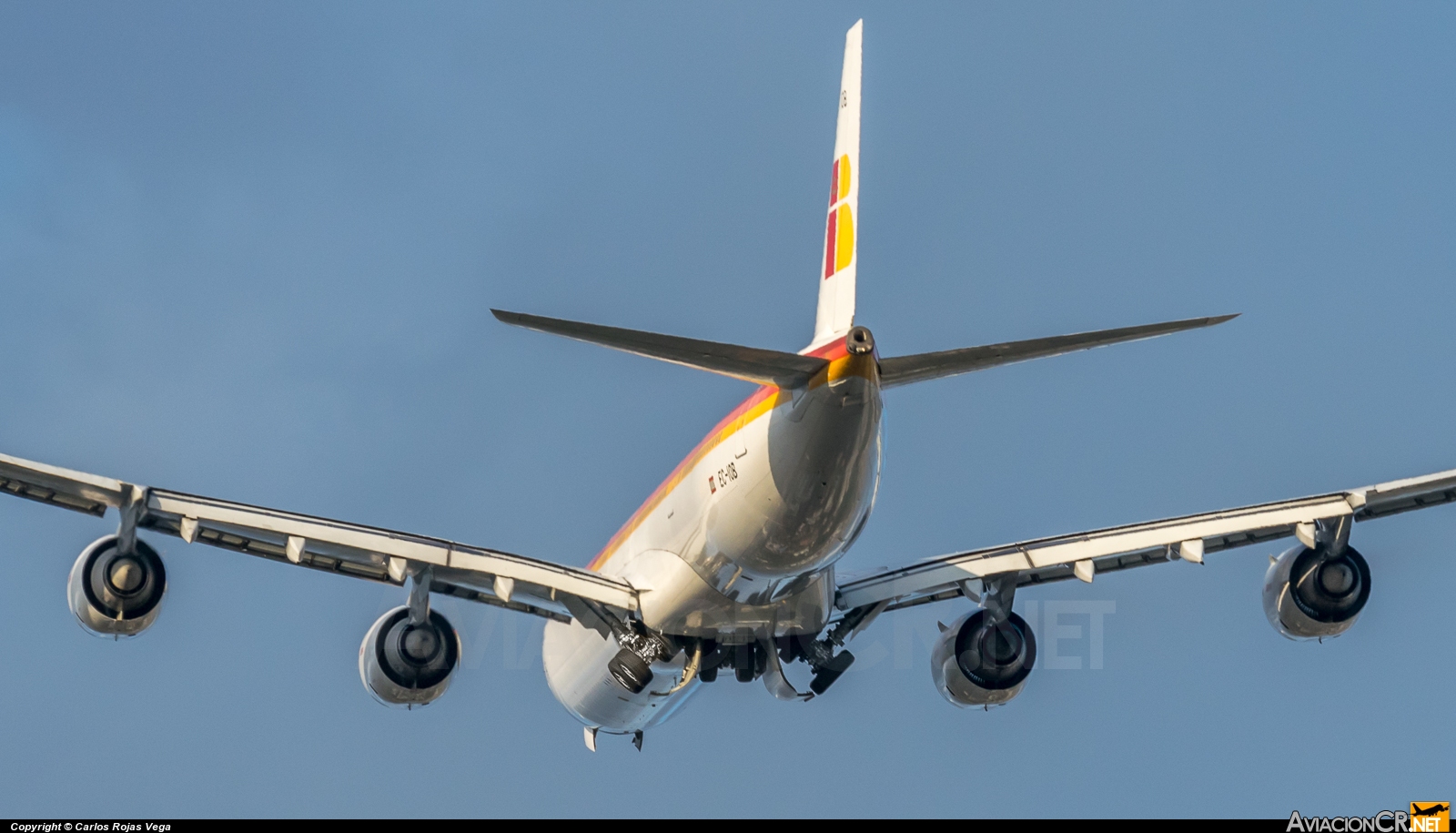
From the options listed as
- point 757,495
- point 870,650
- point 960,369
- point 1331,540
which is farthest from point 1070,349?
point 870,650

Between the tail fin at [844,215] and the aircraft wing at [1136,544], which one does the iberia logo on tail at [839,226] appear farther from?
the aircraft wing at [1136,544]

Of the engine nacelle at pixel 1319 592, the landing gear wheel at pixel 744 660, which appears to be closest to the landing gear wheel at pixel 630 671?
the landing gear wheel at pixel 744 660

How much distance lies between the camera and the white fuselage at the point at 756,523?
18156 millimetres

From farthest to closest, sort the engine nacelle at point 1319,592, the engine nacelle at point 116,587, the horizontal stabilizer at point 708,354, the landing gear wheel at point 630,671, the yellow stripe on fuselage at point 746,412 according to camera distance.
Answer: the landing gear wheel at point 630,671 < the engine nacelle at point 1319,592 < the engine nacelle at point 116,587 < the yellow stripe on fuselage at point 746,412 < the horizontal stabilizer at point 708,354

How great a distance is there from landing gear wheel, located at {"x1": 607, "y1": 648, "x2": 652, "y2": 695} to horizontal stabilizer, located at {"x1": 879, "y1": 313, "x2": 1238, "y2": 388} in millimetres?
8087

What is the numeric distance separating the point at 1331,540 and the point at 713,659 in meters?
9.51

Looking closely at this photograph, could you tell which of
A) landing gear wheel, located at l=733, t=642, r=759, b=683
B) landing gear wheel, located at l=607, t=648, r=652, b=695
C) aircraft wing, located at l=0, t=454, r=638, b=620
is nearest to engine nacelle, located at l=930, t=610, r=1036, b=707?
landing gear wheel, located at l=733, t=642, r=759, b=683

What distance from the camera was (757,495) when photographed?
19469 millimetres

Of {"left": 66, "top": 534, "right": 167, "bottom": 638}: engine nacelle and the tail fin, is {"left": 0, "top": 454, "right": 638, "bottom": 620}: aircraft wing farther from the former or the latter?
the tail fin

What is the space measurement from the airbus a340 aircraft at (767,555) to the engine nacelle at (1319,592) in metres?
0.03

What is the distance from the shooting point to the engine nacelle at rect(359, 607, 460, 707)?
74.8 feet

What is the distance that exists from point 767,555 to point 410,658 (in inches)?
246

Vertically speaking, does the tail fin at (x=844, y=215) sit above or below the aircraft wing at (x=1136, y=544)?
above

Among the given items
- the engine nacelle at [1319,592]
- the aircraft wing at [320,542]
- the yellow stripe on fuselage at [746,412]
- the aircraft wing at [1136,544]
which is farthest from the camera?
the engine nacelle at [1319,592]
